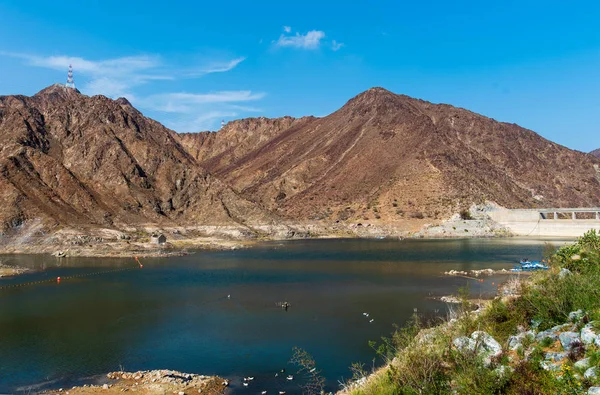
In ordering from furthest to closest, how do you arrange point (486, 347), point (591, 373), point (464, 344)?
point (464, 344)
point (486, 347)
point (591, 373)

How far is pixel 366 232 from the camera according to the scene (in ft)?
447

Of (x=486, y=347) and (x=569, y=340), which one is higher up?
(x=569, y=340)

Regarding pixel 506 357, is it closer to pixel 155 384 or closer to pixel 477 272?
pixel 155 384

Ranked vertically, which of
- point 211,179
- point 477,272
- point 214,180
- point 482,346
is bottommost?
point 477,272

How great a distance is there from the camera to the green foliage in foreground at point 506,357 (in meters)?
12.0

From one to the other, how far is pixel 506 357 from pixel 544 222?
391 ft

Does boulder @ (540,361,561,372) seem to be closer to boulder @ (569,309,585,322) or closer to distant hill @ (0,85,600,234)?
boulder @ (569,309,585,322)

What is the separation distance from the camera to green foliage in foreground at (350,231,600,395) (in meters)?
12.0

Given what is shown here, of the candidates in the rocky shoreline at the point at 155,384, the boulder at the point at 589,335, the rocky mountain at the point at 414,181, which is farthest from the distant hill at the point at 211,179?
the boulder at the point at 589,335

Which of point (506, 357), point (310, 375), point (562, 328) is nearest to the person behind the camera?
point (506, 357)

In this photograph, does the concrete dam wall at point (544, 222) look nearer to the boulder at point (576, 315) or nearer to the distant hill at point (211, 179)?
the distant hill at point (211, 179)

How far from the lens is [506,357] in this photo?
1364 cm

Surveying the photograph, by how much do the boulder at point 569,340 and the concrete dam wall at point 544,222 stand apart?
107599 millimetres

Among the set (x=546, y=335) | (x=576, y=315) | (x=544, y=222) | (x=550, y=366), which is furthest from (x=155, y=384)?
(x=544, y=222)
